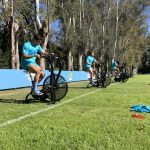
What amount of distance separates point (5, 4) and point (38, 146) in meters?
22.9

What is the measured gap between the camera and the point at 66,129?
7.25 meters

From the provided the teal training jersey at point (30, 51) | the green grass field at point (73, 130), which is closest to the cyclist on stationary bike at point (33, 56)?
the teal training jersey at point (30, 51)

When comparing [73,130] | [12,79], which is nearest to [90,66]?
[12,79]

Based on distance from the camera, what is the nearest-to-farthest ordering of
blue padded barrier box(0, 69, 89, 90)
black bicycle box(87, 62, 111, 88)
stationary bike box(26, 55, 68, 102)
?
stationary bike box(26, 55, 68, 102) → blue padded barrier box(0, 69, 89, 90) → black bicycle box(87, 62, 111, 88)

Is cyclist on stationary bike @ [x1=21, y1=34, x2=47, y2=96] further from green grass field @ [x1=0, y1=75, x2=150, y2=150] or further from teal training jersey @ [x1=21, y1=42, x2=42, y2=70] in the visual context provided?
green grass field @ [x1=0, y1=75, x2=150, y2=150]

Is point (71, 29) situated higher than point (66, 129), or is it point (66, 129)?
point (71, 29)

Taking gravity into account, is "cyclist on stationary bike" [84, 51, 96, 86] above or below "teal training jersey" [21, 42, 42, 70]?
below

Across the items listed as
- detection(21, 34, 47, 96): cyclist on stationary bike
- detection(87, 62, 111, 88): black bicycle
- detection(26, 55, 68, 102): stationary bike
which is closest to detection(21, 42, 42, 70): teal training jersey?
detection(21, 34, 47, 96): cyclist on stationary bike

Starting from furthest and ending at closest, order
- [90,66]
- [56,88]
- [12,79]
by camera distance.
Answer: [90,66]
[12,79]
[56,88]

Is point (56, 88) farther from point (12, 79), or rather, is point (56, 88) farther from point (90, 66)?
point (90, 66)

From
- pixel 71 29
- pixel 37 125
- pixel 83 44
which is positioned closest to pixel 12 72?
pixel 37 125

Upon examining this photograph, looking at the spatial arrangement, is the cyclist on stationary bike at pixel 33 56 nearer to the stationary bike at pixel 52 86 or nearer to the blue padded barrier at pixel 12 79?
the stationary bike at pixel 52 86

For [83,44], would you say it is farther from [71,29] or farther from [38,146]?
[38,146]

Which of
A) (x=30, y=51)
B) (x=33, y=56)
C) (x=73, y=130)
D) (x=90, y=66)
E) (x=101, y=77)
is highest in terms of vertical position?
(x=30, y=51)
